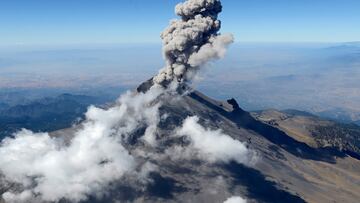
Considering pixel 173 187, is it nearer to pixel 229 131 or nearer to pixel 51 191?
pixel 51 191

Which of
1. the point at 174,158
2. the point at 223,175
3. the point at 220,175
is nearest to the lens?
the point at 220,175

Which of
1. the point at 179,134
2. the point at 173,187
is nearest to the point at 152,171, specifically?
the point at 173,187

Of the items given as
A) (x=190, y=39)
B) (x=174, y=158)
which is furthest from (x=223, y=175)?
(x=190, y=39)

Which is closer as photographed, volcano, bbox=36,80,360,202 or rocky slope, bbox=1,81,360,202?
volcano, bbox=36,80,360,202

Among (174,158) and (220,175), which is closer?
(220,175)

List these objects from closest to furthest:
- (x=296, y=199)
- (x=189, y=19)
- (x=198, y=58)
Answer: (x=296, y=199)
(x=198, y=58)
(x=189, y=19)

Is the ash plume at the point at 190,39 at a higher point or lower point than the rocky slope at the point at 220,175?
higher

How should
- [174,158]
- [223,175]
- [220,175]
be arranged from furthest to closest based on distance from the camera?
[174,158]
[223,175]
[220,175]

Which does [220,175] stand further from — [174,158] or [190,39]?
[190,39]
